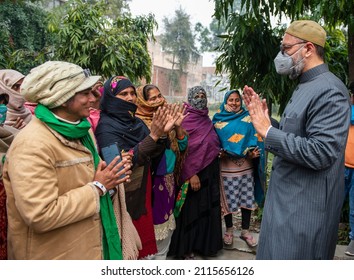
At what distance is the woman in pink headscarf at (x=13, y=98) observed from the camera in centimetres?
311

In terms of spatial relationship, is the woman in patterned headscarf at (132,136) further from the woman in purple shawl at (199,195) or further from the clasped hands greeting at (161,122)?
the woman in purple shawl at (199,195)

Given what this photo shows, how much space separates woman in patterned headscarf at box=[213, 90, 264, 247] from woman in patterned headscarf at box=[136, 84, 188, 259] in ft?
2.07

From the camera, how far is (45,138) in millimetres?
1690

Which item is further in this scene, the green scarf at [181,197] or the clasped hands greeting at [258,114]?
the green scarf at [181,197]

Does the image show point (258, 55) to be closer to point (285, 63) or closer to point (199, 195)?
point (199, 195)

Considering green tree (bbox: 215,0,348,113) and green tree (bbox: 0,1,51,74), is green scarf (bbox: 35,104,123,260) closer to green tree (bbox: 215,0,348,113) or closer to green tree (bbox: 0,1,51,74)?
green tree (bbox: 215,0,348,113)

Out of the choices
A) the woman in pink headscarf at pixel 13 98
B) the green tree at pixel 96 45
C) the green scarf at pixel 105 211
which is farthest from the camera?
the green tree at pixel 96 45

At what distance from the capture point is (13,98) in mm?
3150

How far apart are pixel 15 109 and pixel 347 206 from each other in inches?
146

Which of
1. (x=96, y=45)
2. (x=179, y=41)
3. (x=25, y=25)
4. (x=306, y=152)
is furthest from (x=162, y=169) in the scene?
(x=179, y=41)

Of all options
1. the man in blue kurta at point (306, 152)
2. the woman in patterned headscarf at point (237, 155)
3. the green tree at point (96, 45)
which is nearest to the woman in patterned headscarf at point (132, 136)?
the man in blue kurta at point (306, 152)

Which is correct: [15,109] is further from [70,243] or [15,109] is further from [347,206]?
[347,206]

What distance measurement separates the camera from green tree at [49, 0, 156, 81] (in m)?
6.41

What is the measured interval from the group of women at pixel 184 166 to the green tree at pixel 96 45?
307 centimetres
